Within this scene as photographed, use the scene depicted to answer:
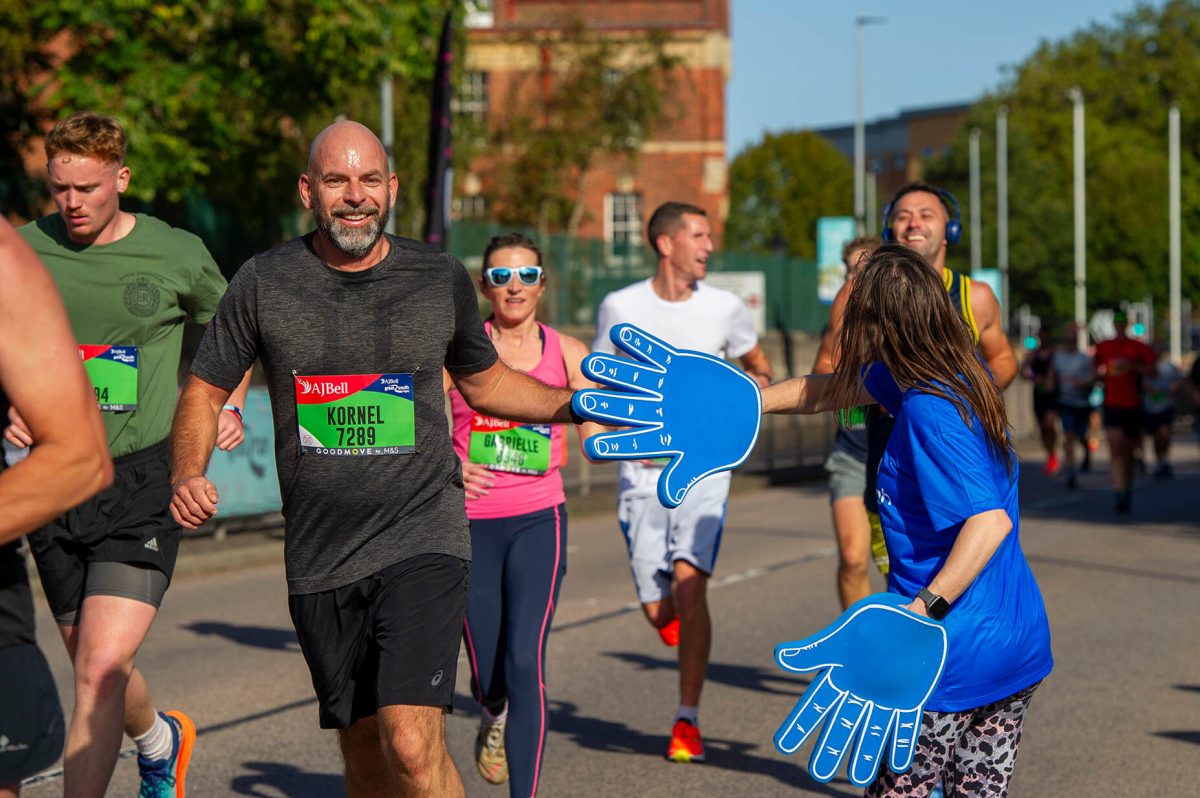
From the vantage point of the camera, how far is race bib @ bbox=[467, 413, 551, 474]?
578cm

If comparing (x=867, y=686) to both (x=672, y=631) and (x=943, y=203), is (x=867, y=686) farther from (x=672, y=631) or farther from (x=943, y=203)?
(x=672, y=631)

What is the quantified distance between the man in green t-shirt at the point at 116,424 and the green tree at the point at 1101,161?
61.6 metres

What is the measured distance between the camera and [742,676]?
818 centimetres

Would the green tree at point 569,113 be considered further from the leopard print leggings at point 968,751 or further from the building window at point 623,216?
the leopard print leggings at point 968,751

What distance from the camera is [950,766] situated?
412 centimetres

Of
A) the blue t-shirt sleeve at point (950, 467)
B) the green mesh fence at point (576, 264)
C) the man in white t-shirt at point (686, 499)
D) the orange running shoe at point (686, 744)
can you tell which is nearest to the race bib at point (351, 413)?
the blue t-shirt sleeve at point (950, 467)

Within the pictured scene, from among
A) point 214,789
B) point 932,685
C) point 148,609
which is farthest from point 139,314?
point 932,685

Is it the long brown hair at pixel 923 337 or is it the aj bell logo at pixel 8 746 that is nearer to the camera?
the aj bell logo at pixel 8 746

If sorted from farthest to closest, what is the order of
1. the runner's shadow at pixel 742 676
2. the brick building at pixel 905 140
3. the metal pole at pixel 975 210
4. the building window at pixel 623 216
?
the brick building at pixel 905 140 → the metal pole at pixel 975 210 → the building window at pixel 623 216 → the runner's shadow at pixel 742 676

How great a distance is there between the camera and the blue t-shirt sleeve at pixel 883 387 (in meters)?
4.13

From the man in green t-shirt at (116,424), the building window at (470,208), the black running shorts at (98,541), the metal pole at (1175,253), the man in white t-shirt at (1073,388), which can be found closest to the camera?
the man in green t-shirt at (116,424)

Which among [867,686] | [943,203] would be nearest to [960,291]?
[943,203]

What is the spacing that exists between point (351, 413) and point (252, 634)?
5895mm

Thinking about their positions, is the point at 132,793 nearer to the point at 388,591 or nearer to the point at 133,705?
the point at 133,705
